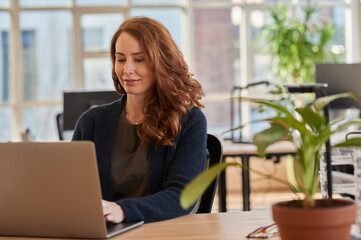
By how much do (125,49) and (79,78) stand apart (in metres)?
5.22

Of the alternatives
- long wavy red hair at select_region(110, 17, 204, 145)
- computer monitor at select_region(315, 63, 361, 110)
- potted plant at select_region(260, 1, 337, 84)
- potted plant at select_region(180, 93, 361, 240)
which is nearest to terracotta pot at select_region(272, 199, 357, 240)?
potted plant at select_region(180, 93, 361, 240)

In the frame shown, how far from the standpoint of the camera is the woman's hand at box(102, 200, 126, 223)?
153 centimetres

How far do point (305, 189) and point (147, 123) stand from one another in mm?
875

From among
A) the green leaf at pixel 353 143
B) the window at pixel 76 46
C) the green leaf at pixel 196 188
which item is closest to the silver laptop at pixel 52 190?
the green leaf at pixel 196 188

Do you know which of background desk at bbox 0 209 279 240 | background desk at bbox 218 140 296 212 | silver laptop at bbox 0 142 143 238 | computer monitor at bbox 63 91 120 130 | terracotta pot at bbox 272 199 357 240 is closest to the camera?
terracotta pot at bbox 272 199 357 240

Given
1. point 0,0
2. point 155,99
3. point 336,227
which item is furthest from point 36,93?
point 336,227

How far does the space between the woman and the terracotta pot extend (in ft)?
2.28

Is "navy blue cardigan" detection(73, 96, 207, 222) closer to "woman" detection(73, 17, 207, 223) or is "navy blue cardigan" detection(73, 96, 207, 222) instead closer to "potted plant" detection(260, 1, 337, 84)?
"woman" detection(73, 17, 207, 223)

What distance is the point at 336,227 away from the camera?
1100 millimetres

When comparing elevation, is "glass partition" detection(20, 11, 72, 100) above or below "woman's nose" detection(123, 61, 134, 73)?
above

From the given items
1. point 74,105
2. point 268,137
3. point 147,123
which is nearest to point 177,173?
point 147,123

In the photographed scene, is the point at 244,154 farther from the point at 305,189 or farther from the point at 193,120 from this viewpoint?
→ the point at 305,189

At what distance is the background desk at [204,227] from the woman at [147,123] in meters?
0.18

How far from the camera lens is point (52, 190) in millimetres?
1371
